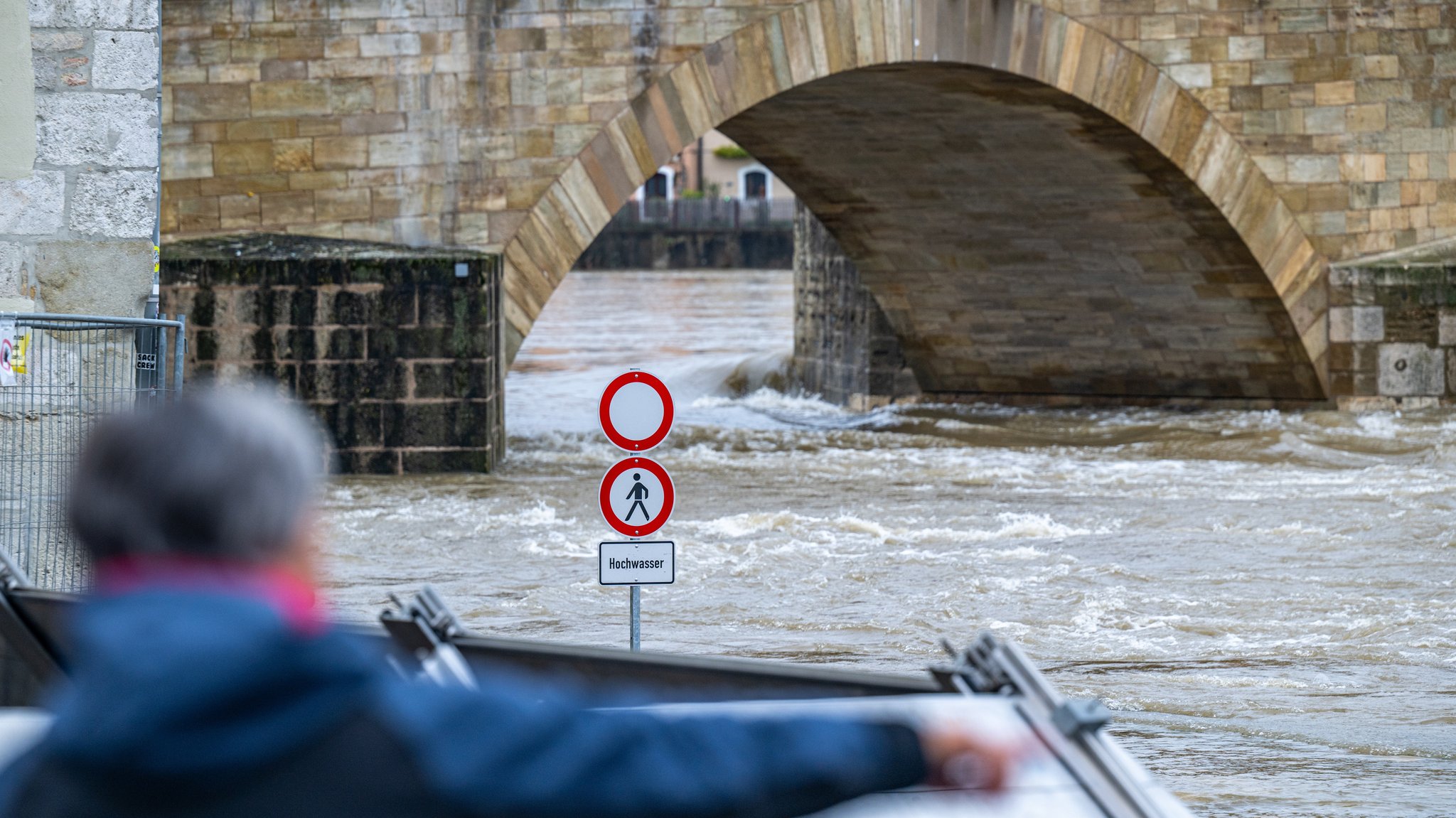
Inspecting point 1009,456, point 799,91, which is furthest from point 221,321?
point 1009,456

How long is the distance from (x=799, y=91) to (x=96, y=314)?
9.46 meters

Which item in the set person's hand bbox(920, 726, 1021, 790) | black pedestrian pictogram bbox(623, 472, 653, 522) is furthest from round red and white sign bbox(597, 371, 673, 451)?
person's hand bbox(920, 726, 1021, 790)

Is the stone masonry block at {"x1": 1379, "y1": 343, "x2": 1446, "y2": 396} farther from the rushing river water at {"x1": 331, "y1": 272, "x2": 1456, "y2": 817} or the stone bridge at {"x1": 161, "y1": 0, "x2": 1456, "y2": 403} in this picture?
the rushing river water at {"x1": 331, "y1": 272, "x2": 1456, "y2": 817}

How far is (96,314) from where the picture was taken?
6.04 m

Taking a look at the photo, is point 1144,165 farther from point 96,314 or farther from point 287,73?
point 96,314

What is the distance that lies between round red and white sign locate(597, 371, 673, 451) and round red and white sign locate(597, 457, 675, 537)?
75 mm

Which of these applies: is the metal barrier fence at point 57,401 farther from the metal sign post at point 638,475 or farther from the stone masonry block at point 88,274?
the metal sign post at point 638,475

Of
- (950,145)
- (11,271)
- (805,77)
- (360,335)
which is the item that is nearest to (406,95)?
(360,335)

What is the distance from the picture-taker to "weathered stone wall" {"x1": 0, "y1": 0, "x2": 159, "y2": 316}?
19.7 ft

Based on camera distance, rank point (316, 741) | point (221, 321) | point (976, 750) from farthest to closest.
A: point (221, 321) → point (976, 750) → point (316, 741)

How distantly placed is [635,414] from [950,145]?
10253 mm

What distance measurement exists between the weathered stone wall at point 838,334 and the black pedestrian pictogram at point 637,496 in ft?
42.5

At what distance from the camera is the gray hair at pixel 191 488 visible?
120 cm

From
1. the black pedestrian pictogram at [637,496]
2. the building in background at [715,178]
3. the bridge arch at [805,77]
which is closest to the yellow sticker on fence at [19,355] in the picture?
the black pedestrian pictogram at [637,496]
